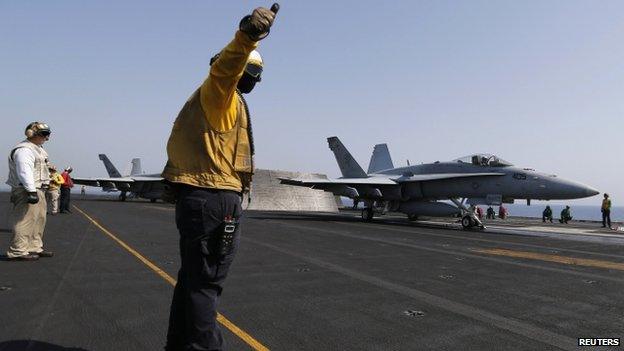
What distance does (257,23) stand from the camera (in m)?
2.38

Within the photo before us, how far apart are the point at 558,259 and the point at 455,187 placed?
34.3 ft

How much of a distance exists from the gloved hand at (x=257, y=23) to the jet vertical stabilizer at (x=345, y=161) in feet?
77.7

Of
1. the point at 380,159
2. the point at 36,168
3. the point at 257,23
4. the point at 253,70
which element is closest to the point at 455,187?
the point at 380,159

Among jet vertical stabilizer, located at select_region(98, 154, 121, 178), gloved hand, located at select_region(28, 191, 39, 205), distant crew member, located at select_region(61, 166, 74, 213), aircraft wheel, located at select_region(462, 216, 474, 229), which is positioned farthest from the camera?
jet vertical stabilizer, located at select_region(98, 154, 121, 178)

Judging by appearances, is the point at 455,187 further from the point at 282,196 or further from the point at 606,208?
the point at 282,196

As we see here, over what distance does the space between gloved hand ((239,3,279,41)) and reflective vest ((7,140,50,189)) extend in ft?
20.2

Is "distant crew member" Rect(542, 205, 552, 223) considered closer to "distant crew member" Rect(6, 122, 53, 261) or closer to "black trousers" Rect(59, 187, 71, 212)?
"black trousers" Rect(59, 187, 71, 212)

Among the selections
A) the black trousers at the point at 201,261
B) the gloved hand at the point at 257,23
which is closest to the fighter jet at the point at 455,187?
the black trousers at the point at 201,261

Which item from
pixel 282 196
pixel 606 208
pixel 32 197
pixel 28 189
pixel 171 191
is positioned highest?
pixel 606 208

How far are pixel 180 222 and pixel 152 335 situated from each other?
1.37 m

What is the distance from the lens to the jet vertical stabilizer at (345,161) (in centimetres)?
2623

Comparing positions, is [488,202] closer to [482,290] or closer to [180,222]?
[482,290]

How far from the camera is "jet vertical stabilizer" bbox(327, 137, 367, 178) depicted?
2623 cm

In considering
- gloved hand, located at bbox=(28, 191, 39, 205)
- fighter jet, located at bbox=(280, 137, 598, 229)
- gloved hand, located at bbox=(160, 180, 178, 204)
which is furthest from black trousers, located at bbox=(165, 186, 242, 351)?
fighter jet, located at bbox=(280, 137, 598, 229)
